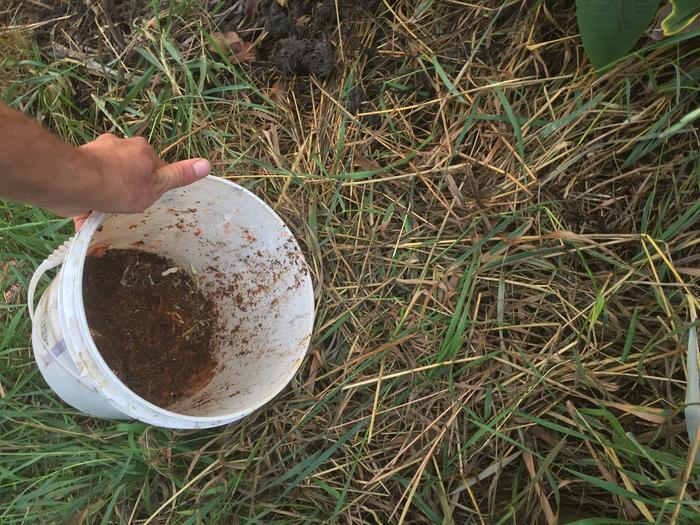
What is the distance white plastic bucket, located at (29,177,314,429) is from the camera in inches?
34.8

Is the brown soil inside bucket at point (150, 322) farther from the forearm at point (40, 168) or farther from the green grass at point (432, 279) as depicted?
the forearm at point (40, 168)

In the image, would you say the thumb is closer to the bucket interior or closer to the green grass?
the bucket interior

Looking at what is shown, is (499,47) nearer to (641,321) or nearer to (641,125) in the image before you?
(641,125)

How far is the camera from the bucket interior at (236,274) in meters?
1.00

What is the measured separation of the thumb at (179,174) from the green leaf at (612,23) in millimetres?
630

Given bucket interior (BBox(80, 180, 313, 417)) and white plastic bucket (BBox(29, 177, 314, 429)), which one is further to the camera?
bucket interior (BBox(80, 180, 313, 417))

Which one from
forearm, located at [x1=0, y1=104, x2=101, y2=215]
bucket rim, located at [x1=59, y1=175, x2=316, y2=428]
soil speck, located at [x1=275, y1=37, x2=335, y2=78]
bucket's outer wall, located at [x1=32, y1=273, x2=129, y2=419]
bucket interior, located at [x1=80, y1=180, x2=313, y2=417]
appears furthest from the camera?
soil speck, located at [x1=275, y1=37, x2=335, y2=78]

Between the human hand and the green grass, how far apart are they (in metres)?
0.29

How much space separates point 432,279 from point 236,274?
0.42 metres

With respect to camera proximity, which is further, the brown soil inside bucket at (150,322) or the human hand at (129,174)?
the brown soil inside bucket at (150,322)

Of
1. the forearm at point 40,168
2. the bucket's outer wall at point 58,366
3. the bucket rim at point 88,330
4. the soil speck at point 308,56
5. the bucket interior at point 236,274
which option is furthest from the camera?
the soil speck at point 308,56

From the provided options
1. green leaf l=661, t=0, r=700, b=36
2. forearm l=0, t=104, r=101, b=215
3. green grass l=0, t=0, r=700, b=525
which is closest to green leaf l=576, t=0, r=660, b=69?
green leaf l=661, t=0, r=700, b=36

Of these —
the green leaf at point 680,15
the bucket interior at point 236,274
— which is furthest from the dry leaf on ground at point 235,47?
the green leaf at point 680,15

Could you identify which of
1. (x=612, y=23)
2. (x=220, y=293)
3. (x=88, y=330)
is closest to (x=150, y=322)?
(x=220, y=293)
